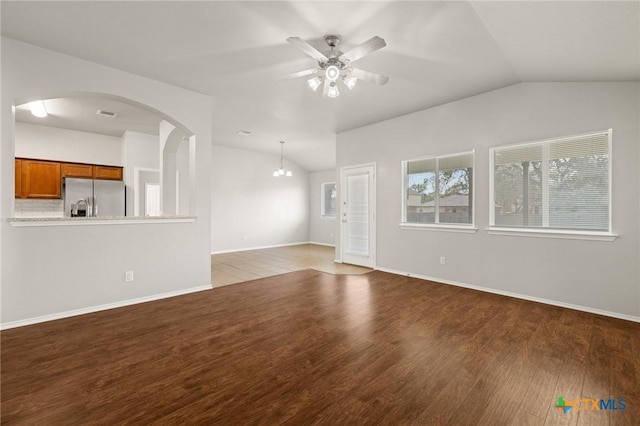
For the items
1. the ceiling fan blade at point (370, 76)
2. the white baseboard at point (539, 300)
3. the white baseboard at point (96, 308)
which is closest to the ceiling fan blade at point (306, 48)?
the ceiling fan blade at point (370, 76)

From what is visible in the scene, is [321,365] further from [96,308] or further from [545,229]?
[545,229]

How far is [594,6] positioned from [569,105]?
1774 millimetres

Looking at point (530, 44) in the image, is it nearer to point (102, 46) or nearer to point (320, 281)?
point (320, 281)

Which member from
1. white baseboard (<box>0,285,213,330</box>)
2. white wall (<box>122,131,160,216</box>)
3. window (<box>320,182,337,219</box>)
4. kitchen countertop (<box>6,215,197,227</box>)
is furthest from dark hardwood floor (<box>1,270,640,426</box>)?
window (<box>320,182,337,219</box>)

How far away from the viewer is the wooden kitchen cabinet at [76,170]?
223 inches

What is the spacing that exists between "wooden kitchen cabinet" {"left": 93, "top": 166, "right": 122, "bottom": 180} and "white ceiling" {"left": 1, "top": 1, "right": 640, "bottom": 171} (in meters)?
3.48

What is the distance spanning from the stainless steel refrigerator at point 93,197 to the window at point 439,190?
607 cm

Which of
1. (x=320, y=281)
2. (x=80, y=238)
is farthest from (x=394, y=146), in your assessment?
(x=80, y=238)

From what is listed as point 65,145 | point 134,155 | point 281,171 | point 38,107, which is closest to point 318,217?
point 281,171

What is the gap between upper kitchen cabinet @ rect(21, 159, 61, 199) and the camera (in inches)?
211

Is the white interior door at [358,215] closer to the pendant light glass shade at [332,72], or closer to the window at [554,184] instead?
the window at [554,184]

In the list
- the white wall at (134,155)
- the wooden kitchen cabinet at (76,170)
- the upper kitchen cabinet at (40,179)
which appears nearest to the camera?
the upper kitchen cabinet at (40,179)

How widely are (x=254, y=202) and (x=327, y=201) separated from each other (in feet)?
8.21

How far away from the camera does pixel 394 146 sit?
5309 mm
